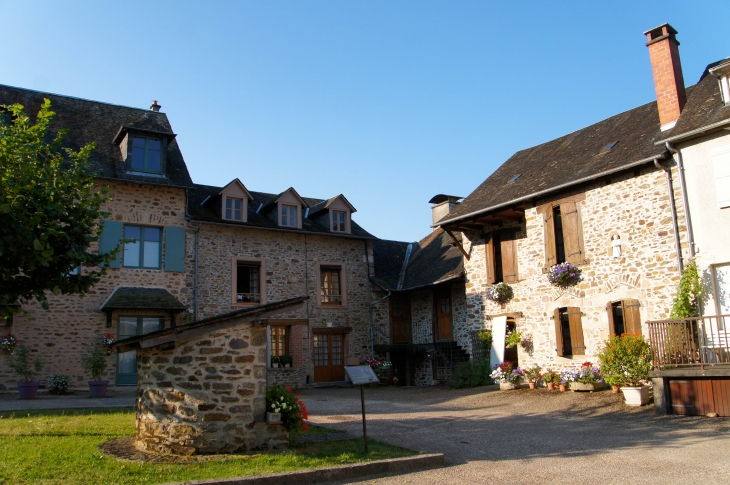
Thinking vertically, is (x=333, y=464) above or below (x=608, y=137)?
below

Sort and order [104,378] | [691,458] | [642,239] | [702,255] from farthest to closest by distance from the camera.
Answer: [104,378], [642,239], [702,255], [691,458]

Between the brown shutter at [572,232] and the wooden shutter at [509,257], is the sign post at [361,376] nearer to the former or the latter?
the brown shutter at [572,232]

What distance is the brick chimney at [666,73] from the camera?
1409 cm

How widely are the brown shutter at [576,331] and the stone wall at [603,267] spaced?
0.37 ft

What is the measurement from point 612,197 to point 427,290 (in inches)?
332

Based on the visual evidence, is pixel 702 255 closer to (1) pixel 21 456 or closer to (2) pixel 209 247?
(1) pixel 21 456

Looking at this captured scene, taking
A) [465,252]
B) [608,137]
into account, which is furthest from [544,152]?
[465,252]

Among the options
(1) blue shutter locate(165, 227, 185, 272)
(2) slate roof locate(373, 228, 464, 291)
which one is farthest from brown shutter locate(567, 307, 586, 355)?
(1) blue shutter locate(165, 227, 185, 272)

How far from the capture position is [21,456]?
6.79 metres

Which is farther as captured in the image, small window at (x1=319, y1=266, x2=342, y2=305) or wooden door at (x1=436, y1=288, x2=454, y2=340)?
small window at (x1=319, y1=266, x2=342, y2=305)

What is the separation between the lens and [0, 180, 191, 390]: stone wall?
16.2 meters

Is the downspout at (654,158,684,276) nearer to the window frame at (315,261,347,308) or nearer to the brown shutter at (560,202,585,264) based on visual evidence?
the brown shutter at (560,202,585,264)

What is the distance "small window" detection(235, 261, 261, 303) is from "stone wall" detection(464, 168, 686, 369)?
7.64 meters

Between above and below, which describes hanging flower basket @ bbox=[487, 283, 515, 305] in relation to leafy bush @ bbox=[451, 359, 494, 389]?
above
